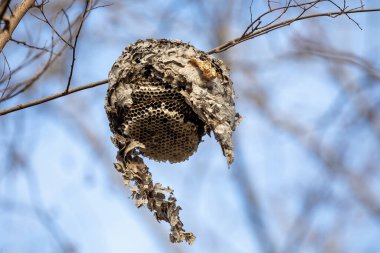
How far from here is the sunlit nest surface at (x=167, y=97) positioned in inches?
124

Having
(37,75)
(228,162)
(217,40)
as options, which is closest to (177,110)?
(228,162)

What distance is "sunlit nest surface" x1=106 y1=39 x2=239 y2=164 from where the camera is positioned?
124 inches

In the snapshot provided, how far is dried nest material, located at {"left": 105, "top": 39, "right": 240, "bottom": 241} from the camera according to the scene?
3.15 meters

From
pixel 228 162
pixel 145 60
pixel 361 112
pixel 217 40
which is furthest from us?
pixel 217 40

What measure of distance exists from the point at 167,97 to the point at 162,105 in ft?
0.17

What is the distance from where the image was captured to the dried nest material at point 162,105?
124 inches

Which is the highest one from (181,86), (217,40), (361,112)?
(217,40)

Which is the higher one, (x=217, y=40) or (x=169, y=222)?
(x=217, y=40)

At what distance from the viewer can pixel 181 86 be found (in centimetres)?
320

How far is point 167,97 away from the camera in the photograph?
3.20 meters

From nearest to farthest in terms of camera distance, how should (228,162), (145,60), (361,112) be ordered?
(228,162) → (145,60) → (361,112)

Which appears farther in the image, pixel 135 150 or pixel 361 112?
pixel 361 112

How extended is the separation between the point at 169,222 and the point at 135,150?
1.27 feet

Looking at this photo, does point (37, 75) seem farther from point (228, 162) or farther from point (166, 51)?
point (228, 162)
